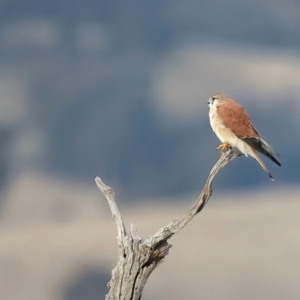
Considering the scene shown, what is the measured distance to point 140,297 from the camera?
4281 millimetres

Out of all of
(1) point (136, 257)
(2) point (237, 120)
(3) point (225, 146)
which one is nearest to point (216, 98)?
(2) point (237, 120)

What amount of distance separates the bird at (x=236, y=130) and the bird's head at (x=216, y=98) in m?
0.03

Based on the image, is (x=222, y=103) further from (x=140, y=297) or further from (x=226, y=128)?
(x=140, y=297)

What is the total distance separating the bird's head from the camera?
548 cm

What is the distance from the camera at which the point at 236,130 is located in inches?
201

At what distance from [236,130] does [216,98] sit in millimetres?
618

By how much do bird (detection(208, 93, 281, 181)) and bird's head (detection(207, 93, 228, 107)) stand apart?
31 millimetres

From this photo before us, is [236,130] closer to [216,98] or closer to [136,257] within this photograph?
[216,98]

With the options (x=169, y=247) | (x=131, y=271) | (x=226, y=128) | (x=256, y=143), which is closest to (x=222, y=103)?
(x=226, y=128)

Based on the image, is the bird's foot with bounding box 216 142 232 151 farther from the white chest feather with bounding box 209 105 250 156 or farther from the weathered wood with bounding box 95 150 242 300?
the weathered wood with bounding box 95 150 242 300

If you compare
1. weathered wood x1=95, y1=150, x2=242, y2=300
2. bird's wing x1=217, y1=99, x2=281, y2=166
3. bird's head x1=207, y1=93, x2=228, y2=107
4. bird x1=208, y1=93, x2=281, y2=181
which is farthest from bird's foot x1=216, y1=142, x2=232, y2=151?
weathered wood x1=95, y1=150, x2=242, y2=300

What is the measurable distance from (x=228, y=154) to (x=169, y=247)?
1189 mm

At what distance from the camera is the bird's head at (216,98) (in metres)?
5.48

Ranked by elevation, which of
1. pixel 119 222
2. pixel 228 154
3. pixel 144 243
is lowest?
pixel 144 243
